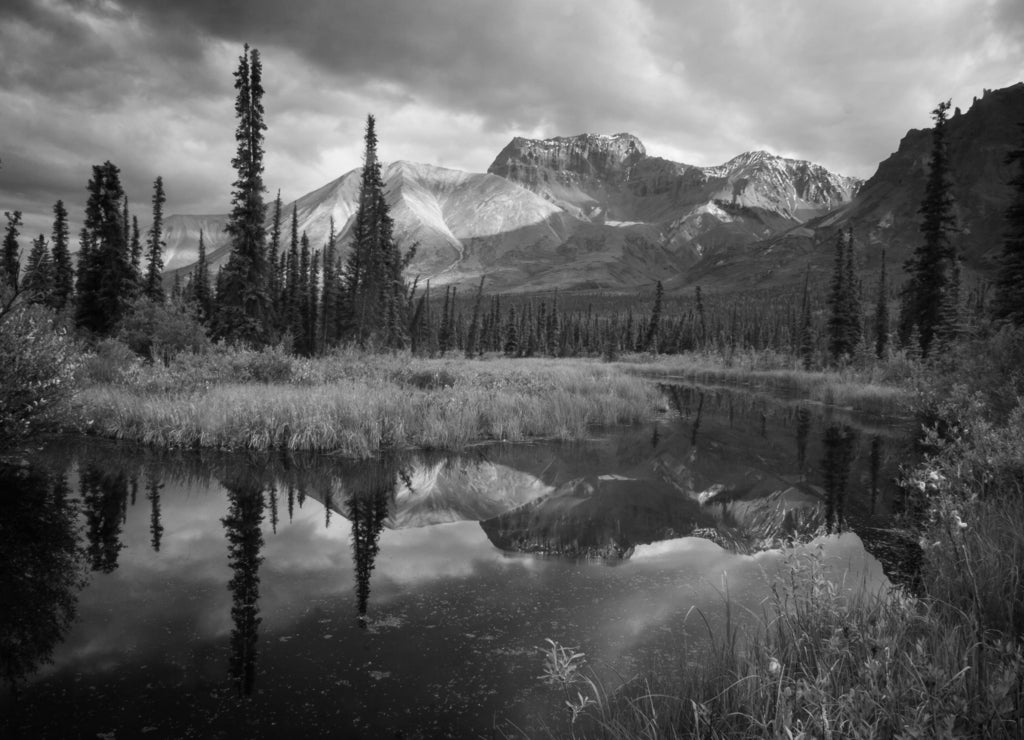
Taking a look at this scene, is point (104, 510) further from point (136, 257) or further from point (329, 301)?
point (329, 301)

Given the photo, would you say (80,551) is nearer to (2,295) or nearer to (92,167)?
(2,295)

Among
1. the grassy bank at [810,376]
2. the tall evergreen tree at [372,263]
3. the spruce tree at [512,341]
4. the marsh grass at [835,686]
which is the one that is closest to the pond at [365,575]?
the marsh grass at [835,686]

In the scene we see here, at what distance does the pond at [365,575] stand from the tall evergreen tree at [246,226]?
2033cm

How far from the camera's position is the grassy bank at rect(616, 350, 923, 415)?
2638cm

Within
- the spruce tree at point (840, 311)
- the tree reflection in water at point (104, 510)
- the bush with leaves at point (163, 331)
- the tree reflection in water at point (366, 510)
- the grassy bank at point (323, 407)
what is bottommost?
the tree reflection in water at point (366, 510)

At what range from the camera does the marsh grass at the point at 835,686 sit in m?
2.63

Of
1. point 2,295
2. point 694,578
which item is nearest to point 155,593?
point 694,578

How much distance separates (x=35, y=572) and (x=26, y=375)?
5.56 m

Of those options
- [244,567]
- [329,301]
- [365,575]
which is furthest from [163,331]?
[329,301]

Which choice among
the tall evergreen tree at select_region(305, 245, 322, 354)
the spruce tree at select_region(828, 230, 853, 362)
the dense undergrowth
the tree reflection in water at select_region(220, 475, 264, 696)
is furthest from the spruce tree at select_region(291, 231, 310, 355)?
the dense undergrowth

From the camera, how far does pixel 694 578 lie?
7102 mm

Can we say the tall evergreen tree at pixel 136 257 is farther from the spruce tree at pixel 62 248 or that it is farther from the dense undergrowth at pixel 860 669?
the dense undergrowth at pixel 860 669

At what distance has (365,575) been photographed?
6883 millimetres

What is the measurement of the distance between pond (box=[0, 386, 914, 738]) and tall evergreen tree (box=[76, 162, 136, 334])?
103ft
